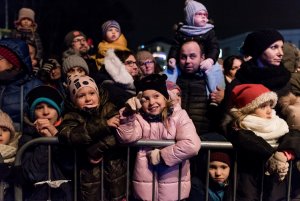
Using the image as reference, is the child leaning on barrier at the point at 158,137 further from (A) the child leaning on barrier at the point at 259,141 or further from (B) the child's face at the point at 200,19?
(B) the child's face at the point at 200,19

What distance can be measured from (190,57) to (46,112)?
160 centimetres

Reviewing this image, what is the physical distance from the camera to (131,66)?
5230 millimetres

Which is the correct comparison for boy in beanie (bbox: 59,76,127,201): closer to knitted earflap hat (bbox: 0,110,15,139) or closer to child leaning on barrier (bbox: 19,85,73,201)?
child leaning on barrier (bbox: 19,85,73,201)

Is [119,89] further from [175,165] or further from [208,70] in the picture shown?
[175,165]

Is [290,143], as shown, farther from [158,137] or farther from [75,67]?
[75,67]

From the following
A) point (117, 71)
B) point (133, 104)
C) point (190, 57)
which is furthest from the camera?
point (117, 71)

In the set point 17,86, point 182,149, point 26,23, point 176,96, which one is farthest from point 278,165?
point 26,23

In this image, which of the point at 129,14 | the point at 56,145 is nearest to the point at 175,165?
the point at 56,145

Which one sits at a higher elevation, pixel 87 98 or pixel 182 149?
pixel 87 98

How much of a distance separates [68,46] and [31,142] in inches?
140

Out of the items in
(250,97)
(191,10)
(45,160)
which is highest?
(191,10)

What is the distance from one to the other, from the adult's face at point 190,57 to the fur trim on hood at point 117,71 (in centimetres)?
64

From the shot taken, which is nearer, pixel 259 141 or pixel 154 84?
pixel 259 141

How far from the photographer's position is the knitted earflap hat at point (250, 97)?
3.74 meters
